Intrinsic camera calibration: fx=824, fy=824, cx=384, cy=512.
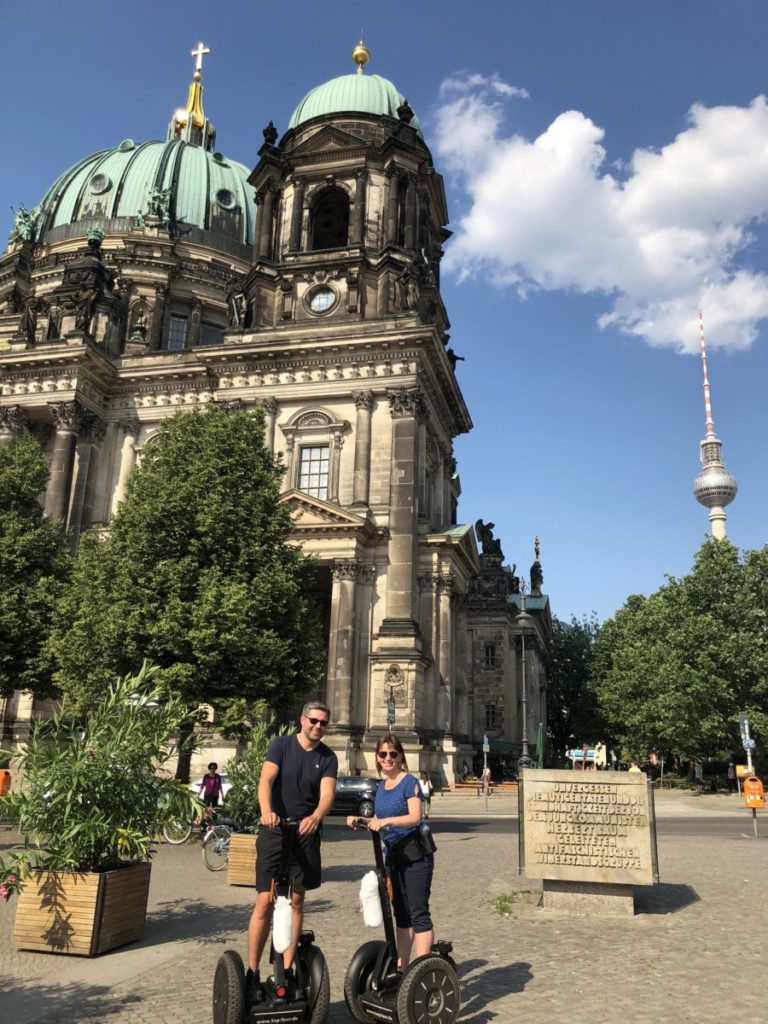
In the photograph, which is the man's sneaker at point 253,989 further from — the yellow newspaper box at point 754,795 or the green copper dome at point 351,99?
the green copper dome at point 351,99

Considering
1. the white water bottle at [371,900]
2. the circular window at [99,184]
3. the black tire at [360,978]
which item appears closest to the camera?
the white water bottle at [371,900]

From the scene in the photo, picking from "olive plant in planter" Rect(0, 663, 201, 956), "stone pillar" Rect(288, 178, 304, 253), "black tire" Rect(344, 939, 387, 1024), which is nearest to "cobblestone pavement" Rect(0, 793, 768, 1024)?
"olive plant in planter" Rect(0, 663, 201, 956)

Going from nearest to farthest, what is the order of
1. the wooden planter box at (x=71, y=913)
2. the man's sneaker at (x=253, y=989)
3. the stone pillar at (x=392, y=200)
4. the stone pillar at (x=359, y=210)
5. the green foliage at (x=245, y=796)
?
the man's sneaker at (x=253, y=989) → the wooden planter box at (x=71, y=913) → the green foliage at (x=245, y=796) → the stone pillar at (x=359, y=210) → the stone pillar at (x=392, y=200)

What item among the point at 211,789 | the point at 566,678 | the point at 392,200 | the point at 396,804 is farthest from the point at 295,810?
the point at 566,678

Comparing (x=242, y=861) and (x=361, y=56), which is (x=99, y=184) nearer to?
(x=361, y=56)

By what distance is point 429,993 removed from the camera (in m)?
5.69

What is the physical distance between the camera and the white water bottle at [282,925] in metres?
5.30

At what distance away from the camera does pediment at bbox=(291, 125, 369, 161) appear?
4366 cm

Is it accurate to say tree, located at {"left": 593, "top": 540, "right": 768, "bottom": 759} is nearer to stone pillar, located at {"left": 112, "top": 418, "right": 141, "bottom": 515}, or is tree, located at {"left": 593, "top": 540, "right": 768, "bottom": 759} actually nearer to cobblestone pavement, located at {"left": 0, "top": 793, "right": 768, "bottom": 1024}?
cobblestone pavement, located at {"left": 0, "top": 793, "right": 768, "bottom": 1024}

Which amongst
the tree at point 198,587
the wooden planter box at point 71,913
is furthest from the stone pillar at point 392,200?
the wooden planter box at point 71,913

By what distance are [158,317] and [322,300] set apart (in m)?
16.8

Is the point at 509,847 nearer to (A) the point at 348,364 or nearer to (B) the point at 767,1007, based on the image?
(B) the point at 767,1007

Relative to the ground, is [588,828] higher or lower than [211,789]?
higher

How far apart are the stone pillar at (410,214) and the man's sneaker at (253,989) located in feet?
135
